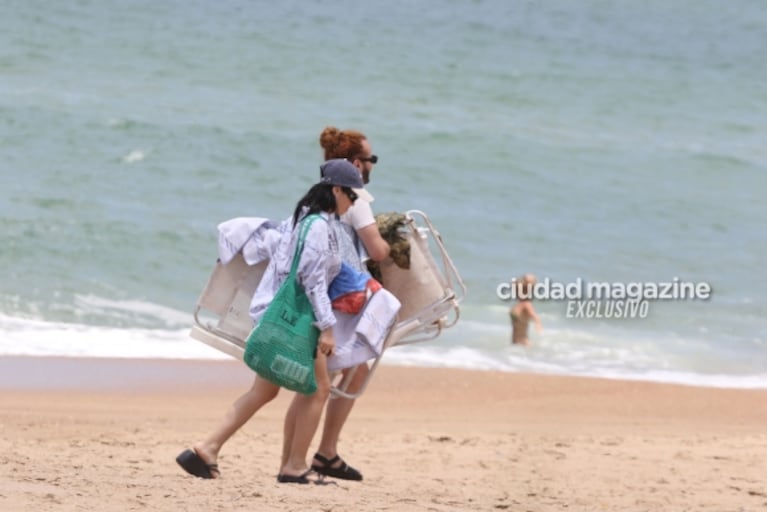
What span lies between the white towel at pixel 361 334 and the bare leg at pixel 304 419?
0.08m

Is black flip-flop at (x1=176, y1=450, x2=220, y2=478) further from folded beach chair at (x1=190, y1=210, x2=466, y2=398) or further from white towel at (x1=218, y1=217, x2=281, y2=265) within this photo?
white towel at (x1=218, y1=217, x2=281, y2=265)

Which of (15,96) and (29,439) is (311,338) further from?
(15,96)

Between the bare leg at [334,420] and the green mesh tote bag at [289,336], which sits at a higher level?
the green mesh tote bag at [289,336]

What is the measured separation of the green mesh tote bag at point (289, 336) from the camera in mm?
5500

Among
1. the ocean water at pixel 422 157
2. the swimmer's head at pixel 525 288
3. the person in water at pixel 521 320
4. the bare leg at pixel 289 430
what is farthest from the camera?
the swimmer's head at pixel 525 288

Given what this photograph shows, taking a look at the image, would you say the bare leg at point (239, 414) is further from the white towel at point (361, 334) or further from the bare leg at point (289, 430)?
the white towel at point (361, 334)

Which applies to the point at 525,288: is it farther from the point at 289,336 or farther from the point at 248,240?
the point at 289,336

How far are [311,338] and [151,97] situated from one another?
1749cm

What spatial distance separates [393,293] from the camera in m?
A: 6.08

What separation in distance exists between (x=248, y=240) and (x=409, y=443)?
2493 millimetres

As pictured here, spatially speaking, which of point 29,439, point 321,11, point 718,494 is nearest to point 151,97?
point 321,11

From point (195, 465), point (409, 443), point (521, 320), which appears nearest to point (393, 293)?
point (195, 465)

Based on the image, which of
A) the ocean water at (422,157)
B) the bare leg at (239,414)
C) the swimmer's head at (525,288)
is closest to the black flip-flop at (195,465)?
the bare leg at (239,414)

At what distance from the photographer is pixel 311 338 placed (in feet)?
18.1
